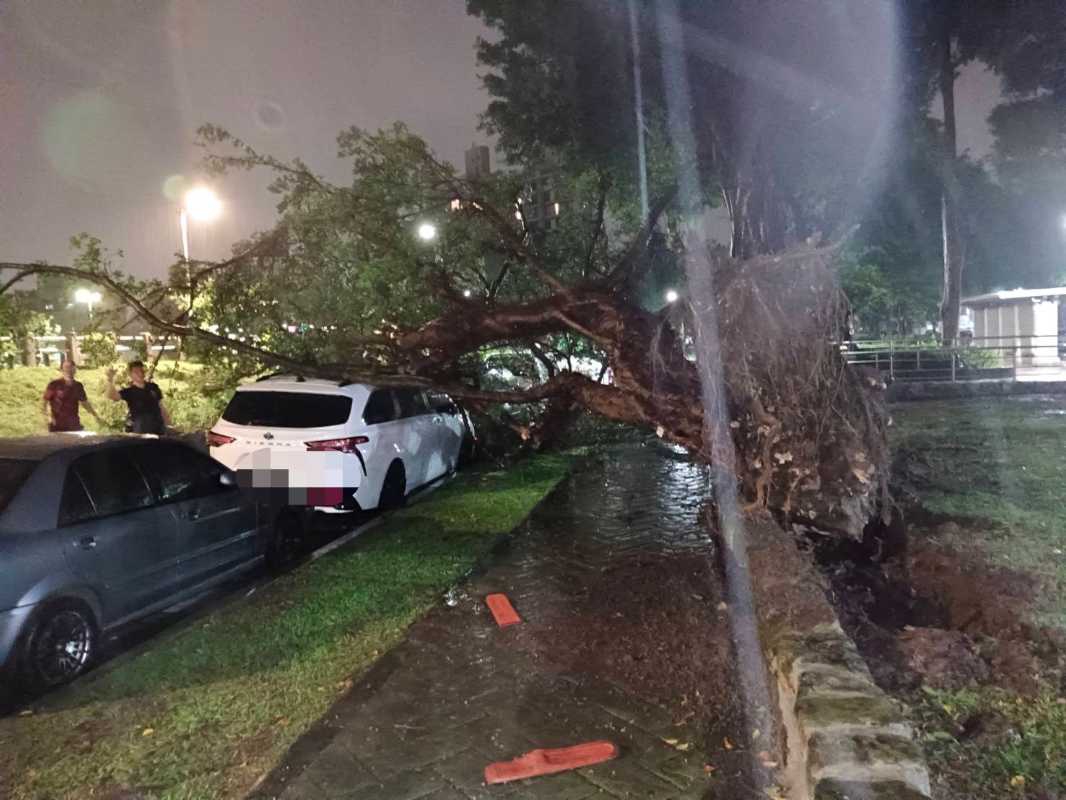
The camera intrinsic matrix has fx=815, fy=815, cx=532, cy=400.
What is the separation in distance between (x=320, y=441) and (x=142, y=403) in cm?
299

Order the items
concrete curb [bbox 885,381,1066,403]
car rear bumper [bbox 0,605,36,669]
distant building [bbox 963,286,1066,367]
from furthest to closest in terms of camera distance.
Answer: distant building [bbox 963,286,1066,367]
concrete curb [bbox 885,381,1066,403]
car rear bumper [bbox 0,605,36,669]

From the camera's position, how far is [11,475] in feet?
15.8

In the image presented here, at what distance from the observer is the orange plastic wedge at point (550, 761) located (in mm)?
3521

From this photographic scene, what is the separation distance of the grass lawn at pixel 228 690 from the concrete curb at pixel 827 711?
7.43 ft

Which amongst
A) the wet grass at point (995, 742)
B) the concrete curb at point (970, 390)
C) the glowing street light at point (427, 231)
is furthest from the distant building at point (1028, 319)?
the wet grass at point (995, 742)

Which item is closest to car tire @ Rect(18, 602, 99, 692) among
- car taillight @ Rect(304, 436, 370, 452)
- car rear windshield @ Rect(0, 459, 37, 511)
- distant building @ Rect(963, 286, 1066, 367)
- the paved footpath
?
car rear windshield @ Rect(0, 459, 37, 511)

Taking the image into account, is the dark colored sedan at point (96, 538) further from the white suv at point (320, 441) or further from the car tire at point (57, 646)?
the white suv at point (320, 441)

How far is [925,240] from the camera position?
1432 inches

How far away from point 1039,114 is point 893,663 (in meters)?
20.5

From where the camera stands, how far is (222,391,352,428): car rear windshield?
26.3 ft

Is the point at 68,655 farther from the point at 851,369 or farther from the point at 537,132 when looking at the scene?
the point at 537,132

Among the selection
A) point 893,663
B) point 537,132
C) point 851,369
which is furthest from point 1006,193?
point 893,663

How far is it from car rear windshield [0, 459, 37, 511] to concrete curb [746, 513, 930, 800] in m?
4.28

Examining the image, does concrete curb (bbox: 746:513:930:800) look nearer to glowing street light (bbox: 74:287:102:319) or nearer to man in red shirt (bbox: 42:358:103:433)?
glowing street light (bbox: 74:287:102:319)
